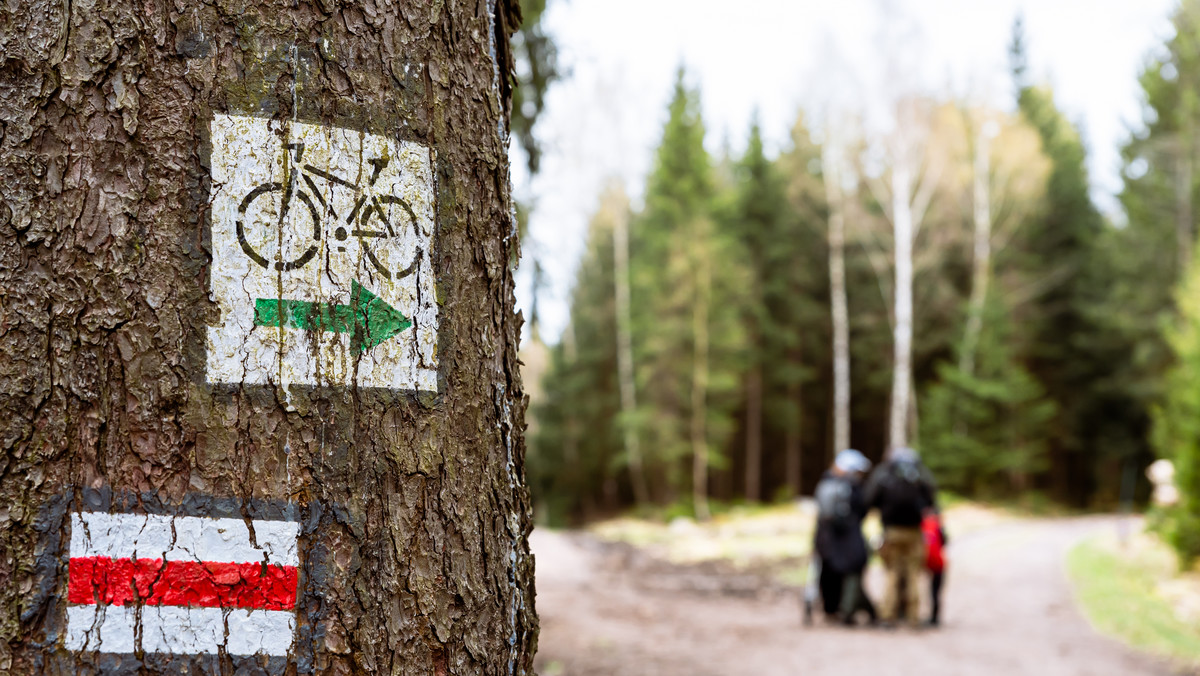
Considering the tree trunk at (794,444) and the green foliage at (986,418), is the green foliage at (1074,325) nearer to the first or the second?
the green foliage at (986,418)

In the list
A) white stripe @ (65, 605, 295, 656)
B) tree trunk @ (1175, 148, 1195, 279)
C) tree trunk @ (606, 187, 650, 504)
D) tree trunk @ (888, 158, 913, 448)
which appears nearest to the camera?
white stripe @ (65, 605, 295, 656)

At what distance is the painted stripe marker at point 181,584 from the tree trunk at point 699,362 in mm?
23009

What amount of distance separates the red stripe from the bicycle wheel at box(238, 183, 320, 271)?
1.25ft

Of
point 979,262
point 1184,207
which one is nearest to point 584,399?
point 979,262

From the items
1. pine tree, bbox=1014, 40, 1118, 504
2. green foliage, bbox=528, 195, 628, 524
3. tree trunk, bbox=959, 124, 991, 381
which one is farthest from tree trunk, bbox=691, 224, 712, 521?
pine tree, bbox=1014, 40, 1118, 504

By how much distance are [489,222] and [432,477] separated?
37cm

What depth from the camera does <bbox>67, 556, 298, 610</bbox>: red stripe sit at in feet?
3.38

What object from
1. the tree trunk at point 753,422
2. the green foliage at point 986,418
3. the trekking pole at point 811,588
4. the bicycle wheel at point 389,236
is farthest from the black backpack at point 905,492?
the tree trunk at point 753,422

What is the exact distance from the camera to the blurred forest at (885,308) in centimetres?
2252

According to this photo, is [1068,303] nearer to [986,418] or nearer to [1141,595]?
[986,418]

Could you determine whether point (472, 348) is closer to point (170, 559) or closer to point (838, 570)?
point (170, 559)

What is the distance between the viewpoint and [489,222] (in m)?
1.22

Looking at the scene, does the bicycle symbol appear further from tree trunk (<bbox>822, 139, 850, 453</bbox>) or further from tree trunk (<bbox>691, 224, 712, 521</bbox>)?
tree trunk (<bbox>691, 224, 712, 521</bbox>)

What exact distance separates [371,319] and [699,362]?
23.5 metres
